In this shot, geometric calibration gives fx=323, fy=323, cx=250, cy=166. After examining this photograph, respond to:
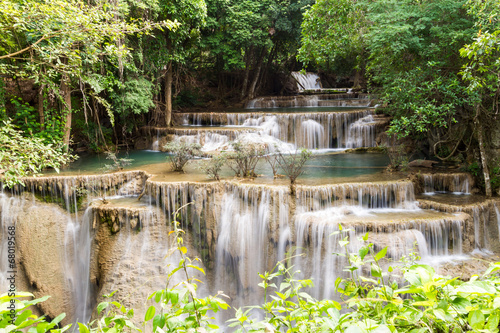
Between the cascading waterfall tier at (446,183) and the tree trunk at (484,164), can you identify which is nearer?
the tree trunk at (484,164)

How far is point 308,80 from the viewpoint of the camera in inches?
1134

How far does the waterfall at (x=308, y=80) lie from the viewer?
90.4 feet

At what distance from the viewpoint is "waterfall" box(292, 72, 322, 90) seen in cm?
2756

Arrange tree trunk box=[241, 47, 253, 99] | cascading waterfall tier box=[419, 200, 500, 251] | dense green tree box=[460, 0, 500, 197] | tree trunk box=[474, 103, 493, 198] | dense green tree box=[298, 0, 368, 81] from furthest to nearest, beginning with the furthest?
tree trunk box=[241, 47, 253, 99] → dense green tree box=[298, 0, 368, 81] → tree trunk box=[474, 103, 493, 198] → cascading waterfall tier box=[419, 200, 500, 251] → dense green tree box=[460, 0, 500, 197]

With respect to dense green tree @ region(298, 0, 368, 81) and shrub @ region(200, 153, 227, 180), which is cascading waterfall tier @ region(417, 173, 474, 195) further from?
shrub @ region(200, 153, 227, 180)

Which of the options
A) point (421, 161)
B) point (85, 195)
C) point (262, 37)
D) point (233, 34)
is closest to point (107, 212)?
point (85, 195)

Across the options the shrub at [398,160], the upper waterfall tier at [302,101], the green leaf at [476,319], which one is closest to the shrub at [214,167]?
the shrub at [398,160]

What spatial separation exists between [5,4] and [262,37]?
1528 cm

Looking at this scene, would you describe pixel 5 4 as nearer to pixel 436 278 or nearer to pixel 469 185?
pixel 436 278

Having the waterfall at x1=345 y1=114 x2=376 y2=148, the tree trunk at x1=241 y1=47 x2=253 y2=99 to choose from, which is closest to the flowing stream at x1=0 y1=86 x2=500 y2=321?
the waterfall at x1=345 y1=114 x2=376 y2=148

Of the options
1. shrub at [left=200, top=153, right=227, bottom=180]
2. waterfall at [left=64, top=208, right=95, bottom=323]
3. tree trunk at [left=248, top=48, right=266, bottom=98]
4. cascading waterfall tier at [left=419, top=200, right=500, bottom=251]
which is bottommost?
waterfall at [left=64, top=208, right=95, bottom=323]

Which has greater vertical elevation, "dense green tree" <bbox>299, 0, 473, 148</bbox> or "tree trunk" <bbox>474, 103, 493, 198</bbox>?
"dense green tree" <bbox>299, 0, 473, 148</bbox>

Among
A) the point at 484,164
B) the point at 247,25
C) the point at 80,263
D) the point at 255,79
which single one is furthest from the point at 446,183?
the point at 255,79

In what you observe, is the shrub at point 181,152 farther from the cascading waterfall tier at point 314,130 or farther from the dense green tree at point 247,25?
the dense green tree at point 247,25
